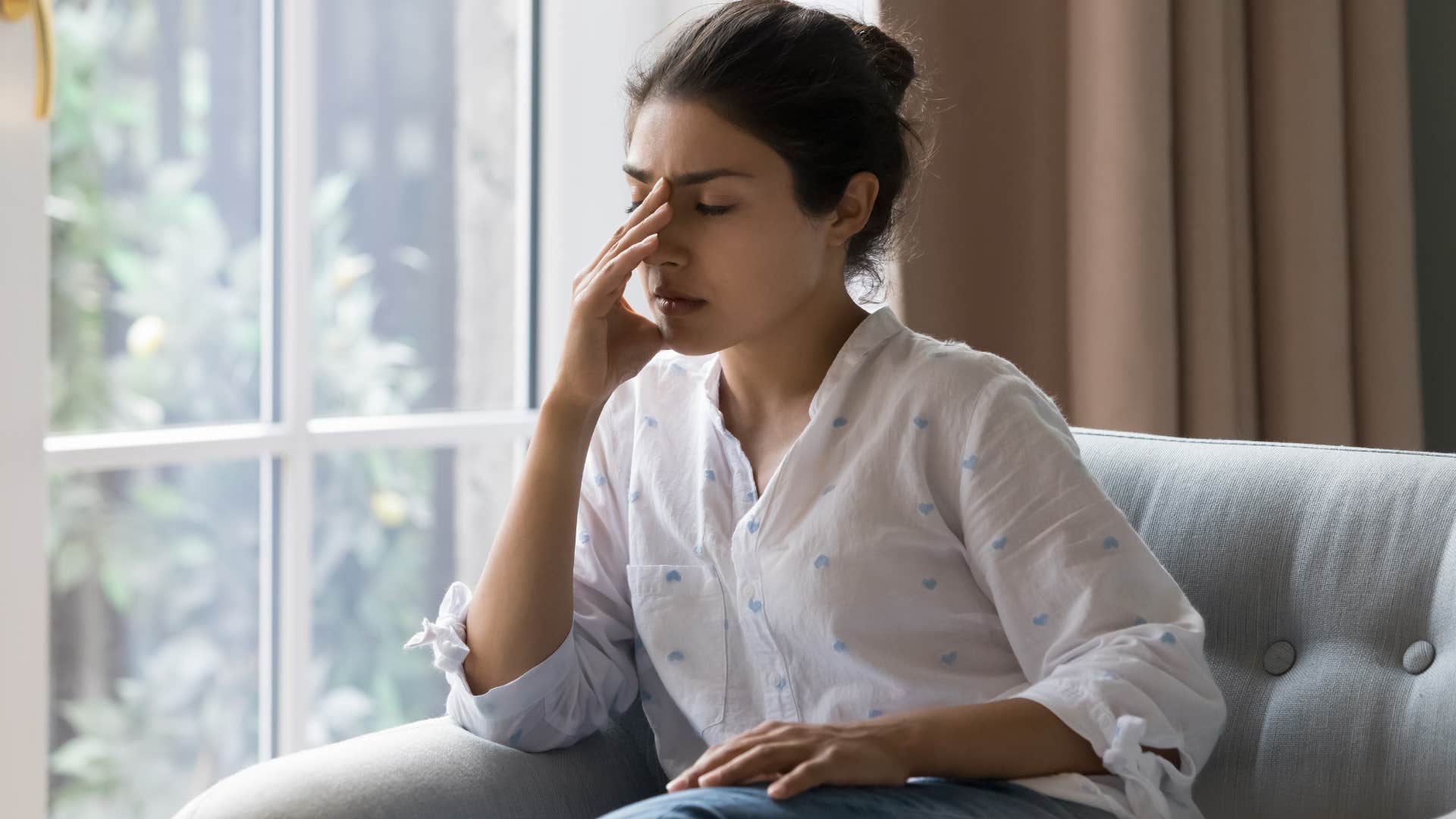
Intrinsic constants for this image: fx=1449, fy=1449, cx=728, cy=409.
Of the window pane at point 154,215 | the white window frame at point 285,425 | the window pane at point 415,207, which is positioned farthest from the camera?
the window pane at point 415,207

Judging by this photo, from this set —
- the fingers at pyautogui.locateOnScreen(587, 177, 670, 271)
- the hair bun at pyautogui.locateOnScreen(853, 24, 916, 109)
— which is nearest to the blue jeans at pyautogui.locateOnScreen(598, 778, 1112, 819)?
the fingers at pyautogui.locateOnScreen(587, 177, 670, 271)

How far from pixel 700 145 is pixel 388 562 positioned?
42.6 inches

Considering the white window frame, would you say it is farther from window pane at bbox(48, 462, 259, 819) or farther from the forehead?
the forehead

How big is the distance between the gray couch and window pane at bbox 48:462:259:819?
25.1 inches

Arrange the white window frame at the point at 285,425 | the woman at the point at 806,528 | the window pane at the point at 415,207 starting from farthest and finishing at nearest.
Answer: the window pane at the point at 415,207
the white window frame at the point at 285,425
the woman at the point at 806,528

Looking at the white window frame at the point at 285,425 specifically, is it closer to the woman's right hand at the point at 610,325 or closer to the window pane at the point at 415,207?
the window pane at the point at 415,207

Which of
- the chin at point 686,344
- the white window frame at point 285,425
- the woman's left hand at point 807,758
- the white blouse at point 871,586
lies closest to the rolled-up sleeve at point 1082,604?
the white blouse at point 871,586

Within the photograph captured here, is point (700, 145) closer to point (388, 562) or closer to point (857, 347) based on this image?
point (857, 347)

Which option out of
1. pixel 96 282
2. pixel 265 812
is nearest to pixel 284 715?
pixel 96 282

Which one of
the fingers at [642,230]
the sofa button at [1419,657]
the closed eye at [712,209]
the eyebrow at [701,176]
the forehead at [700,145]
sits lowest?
the sofa button at [1419,657]

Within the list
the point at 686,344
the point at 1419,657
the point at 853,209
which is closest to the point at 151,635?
the point at 686,344

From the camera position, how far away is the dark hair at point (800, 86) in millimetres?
1205

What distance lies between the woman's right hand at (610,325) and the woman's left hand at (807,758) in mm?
374

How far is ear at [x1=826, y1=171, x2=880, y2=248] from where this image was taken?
127 cm
